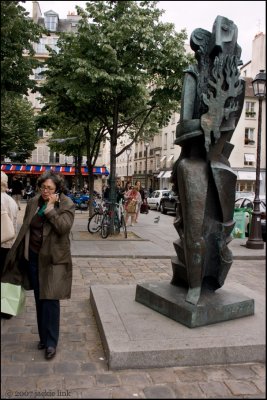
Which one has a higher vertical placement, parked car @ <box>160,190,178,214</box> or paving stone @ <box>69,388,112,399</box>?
parked car @ <box>160,190,178,214</box>

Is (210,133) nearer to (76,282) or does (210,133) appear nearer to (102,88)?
(76,282)

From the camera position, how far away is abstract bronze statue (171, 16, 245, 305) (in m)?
4.51

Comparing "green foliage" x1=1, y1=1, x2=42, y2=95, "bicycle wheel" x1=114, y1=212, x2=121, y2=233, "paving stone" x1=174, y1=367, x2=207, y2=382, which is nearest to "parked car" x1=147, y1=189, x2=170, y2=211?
"bicycle wheel" x1=114, y1=212, x2=121, y2=233

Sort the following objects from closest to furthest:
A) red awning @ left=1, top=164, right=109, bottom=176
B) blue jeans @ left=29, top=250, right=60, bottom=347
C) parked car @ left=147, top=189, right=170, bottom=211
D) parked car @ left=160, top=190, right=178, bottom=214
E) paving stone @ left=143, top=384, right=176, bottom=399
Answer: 1. paving stone @ left=143, top=384, right=176, bottom=399
2. blue jeans @ left=29, top=250, right=60, bottom=347
3. parked car @ left=160, top=190, right=178, bottom=214
4. parked car @ left=147, top=189, right=170, bottom=211
5. red awning @ left=1, top=164, right=109, bottom=176

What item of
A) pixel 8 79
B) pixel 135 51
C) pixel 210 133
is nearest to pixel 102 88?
pixel 135 51

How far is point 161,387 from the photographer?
3.40 metres

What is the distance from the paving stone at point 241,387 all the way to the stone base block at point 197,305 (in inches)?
34.1

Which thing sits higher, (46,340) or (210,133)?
(210,133)

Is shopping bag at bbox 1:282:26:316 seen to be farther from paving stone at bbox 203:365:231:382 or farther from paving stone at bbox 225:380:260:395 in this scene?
paving stone at bbox 225:380:260:395

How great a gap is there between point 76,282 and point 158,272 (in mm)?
1813

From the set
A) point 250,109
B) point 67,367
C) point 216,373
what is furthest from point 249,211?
point 250,109

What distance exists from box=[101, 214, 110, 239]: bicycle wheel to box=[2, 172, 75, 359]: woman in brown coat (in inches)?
328

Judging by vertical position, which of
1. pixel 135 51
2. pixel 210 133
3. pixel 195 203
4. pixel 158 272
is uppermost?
pixel 135 51

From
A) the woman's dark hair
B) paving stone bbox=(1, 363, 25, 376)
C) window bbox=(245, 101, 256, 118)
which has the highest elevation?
window bbox=(245, 101, 256, 118)
